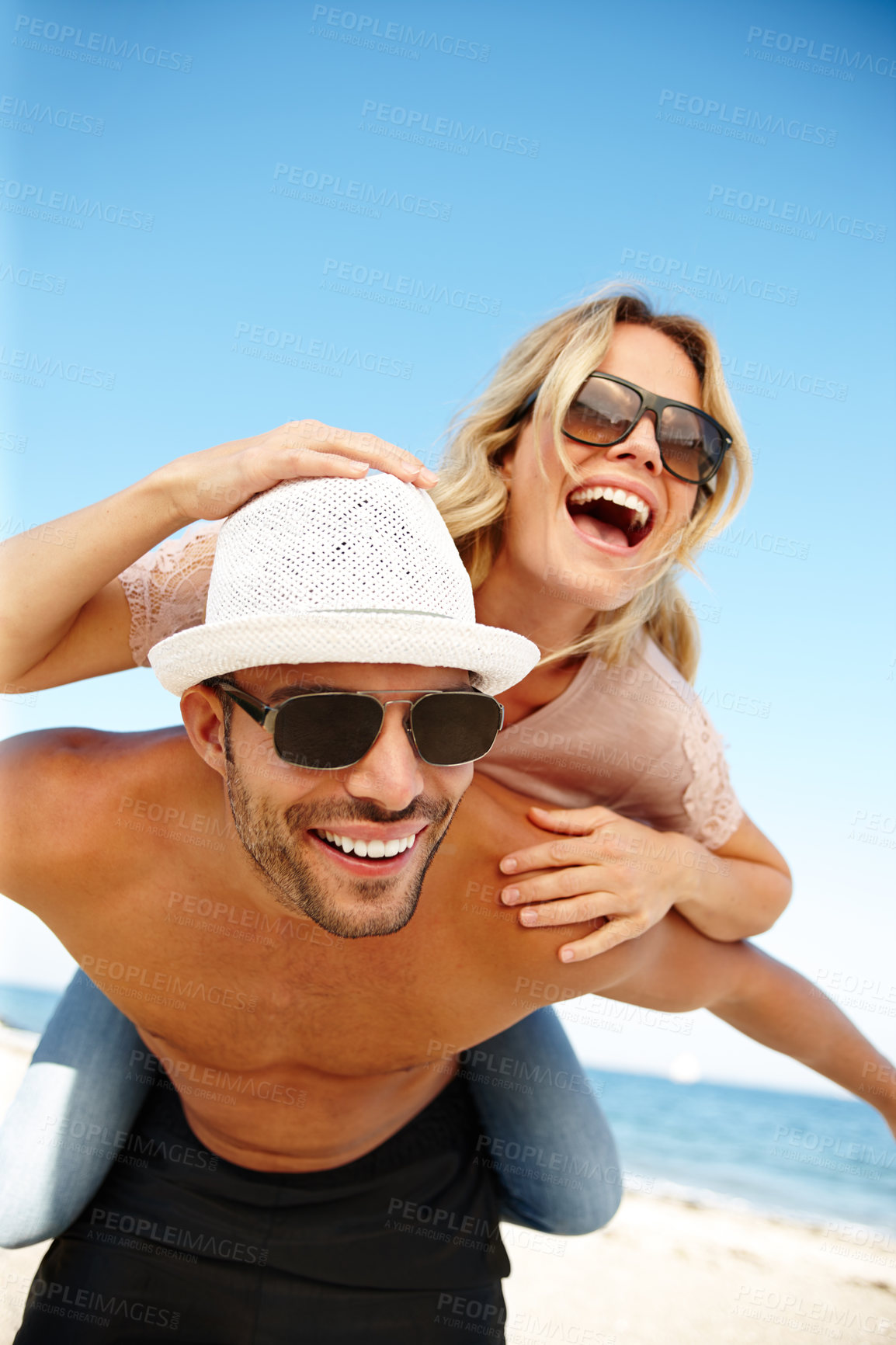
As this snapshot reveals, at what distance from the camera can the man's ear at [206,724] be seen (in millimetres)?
2150

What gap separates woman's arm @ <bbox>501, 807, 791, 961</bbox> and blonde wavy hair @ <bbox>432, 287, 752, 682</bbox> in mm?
669

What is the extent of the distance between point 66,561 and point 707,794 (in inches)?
88.4

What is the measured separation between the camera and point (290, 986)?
2582mm

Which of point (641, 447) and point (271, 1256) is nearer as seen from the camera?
point (271, 1256)

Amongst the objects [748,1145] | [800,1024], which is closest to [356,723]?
[800,1024]

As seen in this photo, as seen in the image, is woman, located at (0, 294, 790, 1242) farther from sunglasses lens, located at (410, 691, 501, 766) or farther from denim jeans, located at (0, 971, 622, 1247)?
sunglasses lens, located at (410, 691, 501, 766)

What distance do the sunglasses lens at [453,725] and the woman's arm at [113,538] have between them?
50 centimetres

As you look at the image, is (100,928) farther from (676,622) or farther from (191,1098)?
(676,622)

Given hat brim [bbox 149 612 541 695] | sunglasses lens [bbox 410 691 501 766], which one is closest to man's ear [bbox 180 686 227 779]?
hat brim [bbox 149 612 541 695]

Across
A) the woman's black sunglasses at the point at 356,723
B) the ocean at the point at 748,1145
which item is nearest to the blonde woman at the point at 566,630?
the woman's black sunglasses at the point at 356,723

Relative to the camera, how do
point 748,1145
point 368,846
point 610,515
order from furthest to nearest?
1. point 748,1145
2. point 610,515
3. point 368,846

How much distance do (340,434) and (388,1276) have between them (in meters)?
2.27

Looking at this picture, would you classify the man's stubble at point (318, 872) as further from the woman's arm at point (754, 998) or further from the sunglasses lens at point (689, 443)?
the sunglasses lens at point (689, 443)

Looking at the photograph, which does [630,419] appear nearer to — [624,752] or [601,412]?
[601,412]
